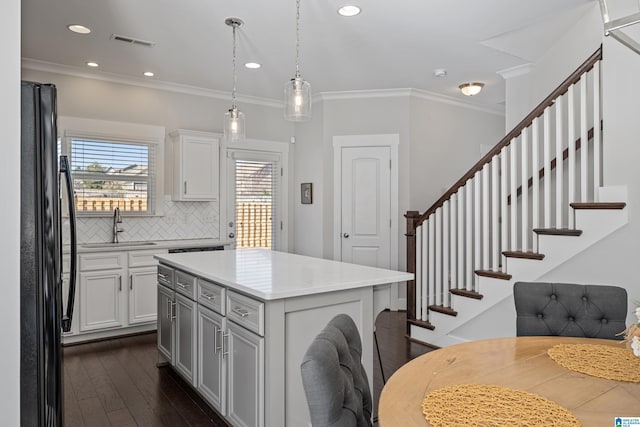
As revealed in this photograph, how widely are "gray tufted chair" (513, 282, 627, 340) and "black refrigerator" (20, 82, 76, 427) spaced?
6.86 ft

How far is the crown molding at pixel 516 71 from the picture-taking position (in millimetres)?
4605

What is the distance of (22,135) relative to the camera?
1669 millimetres

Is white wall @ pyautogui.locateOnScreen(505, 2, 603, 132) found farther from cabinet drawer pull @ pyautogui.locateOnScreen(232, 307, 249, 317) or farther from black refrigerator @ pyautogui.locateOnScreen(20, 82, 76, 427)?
black refrigerator @ pyautogui.locateOnScreen(20, 82, 76, 427)

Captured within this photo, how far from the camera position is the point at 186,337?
302cm

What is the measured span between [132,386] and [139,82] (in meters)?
Answer: 3.50

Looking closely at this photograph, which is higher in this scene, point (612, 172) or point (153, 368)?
point (612, 172)

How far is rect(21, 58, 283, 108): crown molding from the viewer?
4484mm

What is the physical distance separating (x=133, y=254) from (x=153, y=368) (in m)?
1.35

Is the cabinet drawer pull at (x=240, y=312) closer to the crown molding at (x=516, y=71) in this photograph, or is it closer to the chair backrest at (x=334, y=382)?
the chair backrest at (x=334, y=382)

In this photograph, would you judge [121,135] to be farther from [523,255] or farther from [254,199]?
[523,255]

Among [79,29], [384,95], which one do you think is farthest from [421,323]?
[79,29]

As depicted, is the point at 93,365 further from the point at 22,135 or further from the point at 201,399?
the point at 22,135

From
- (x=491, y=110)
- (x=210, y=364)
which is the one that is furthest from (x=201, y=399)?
(x=491, y=110)

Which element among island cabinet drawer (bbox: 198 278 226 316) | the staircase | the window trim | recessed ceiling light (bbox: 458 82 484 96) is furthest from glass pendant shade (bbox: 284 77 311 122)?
recessed ceiling light (bbox: 458 82 484 96)
